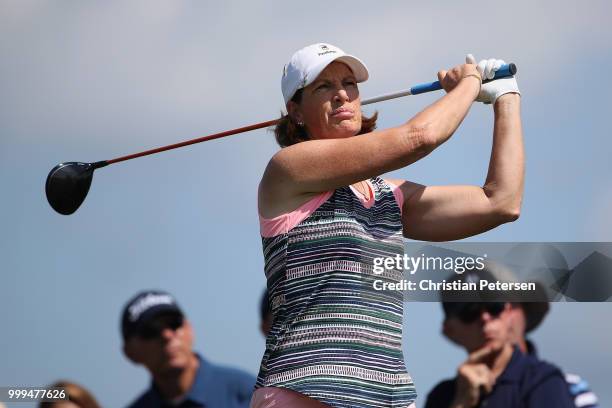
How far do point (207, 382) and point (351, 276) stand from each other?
7.20 ft

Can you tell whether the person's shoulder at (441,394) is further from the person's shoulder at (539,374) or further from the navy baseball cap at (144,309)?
the navy baseball cap at (144,309)

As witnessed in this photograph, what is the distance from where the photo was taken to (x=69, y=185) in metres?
4.67

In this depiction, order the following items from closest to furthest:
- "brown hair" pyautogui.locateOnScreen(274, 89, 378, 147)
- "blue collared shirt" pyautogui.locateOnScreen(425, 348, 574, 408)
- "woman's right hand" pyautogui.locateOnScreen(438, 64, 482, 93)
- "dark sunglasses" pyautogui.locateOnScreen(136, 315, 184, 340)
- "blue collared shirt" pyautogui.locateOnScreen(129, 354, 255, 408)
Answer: "woman's right hand" pyautogui.locateOnScreen(438, 64, 482, 93)
"brown hair" pyautogui.locateOnScreen(274, 89, 378, 147)
"blue collared shirt" pyautogui.locateOnScreen(425, 348, 574, 408)
"blue collared shirt" pyautogui.locateOnScreen(129, 354, 255, 408)
"dark sunglasses" pyautogui.locateOnScreen(136, 315, 184, 340)

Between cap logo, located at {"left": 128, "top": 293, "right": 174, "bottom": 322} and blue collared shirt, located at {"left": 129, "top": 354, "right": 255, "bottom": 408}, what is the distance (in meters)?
0.36

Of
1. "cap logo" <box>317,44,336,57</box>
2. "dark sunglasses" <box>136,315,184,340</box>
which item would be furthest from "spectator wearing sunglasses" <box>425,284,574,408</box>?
"cap logo" <box>317,44,336,57</box>

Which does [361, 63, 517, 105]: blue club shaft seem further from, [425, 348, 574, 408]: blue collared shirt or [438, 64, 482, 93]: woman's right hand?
[425, 348, 574, 408]: blue collared shirt

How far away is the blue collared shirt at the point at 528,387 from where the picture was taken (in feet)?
14.7

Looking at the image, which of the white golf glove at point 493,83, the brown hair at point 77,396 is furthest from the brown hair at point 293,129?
the brown hair at point 77,396

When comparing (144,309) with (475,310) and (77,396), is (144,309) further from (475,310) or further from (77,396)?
(475,310)

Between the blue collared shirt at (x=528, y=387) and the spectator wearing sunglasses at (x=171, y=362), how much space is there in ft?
3.12

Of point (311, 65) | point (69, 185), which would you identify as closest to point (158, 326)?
point (69, 185)

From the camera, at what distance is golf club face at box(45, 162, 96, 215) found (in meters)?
4.66

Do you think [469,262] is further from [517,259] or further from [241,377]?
[241,377]

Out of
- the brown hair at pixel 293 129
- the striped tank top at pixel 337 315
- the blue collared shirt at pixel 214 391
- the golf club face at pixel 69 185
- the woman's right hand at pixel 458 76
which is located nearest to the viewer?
the striped tank top at pixel 337 315
